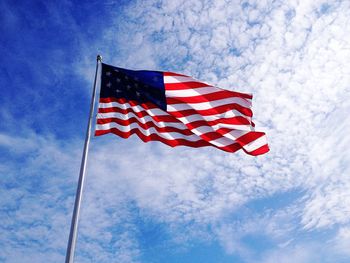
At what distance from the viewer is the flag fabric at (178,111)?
51.0 ft

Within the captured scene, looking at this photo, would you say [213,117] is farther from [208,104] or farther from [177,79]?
[177,79]

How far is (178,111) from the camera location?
15750 millimetres

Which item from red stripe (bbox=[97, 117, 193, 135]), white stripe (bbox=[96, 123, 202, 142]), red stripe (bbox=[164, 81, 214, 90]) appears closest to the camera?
white stripe (bbox=[96, 123, 202, 142])

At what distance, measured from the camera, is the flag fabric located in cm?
1553

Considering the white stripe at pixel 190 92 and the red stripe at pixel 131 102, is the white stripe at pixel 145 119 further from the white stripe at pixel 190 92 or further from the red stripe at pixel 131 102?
the white stripe at pixel 190 92

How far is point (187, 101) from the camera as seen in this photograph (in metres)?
16.0

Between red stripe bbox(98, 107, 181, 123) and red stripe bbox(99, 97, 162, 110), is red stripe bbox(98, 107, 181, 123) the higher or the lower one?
the lower one

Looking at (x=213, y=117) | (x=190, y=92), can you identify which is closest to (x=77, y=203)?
(x=213, y=117)

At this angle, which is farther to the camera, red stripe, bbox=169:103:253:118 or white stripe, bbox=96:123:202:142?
red stripe, bbox=169:103:253:118

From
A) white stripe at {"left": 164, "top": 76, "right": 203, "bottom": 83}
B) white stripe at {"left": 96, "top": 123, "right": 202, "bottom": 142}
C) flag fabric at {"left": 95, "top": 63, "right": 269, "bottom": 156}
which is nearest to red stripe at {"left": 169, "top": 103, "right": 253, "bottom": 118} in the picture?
flag fabric at {"left": 95, "top": 63, "right": 269, "bottom": 156}

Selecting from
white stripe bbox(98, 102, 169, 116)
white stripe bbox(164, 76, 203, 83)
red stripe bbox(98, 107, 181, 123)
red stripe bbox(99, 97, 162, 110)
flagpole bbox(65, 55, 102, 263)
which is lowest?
flagpole bbox(65, 55, 102, 263)

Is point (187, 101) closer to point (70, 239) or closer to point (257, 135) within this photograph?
point (257, 135)

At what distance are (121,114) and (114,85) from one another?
1.38 metres

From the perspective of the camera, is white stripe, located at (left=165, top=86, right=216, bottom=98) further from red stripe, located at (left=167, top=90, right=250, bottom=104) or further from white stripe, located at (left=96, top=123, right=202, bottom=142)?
white stripe, located at (left=96, top=123, right=202, bottom=142)
